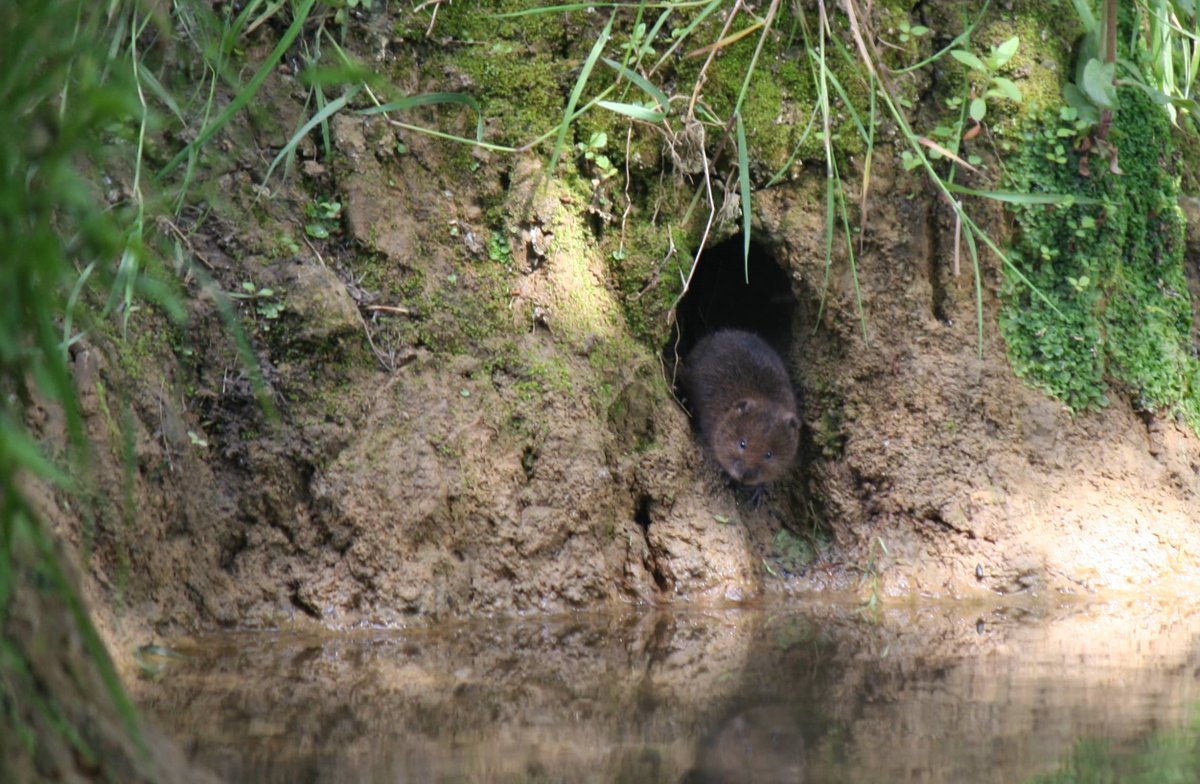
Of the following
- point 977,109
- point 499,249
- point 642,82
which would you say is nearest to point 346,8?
point 499,249

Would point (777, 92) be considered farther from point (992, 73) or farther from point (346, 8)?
point (346, 8)

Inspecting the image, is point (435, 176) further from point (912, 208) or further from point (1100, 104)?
point (1100, 104)

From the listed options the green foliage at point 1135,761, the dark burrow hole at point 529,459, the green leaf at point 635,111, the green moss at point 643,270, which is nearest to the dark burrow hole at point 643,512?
the dark burrow hole at point 529,459

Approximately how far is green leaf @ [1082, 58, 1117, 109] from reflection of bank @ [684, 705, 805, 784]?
A: 3220 millimetres

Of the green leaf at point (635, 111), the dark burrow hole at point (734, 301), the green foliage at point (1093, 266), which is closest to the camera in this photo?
the green leaf at point (635, 111)

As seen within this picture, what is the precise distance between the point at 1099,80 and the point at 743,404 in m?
2.06

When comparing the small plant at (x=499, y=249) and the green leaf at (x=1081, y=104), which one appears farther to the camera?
the green leaf at (x=1081, y=104)

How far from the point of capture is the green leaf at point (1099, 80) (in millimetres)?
5031

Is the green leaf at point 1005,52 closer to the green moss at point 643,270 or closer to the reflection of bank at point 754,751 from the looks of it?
the green moss at point 643,270

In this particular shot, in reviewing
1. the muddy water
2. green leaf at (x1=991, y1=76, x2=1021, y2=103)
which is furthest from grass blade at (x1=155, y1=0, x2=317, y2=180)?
green leaf at (x1=991, y1=76, x2=1021, y2=103)

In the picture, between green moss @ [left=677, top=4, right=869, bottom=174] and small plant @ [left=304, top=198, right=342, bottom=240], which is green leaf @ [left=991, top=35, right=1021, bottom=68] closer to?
green moss @ [left=677, top=4, right=869, bottom=174]

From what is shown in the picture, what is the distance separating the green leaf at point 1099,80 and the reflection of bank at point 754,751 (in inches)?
127

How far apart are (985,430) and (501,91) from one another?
8.47 ft

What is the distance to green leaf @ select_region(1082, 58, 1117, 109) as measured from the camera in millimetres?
5031
